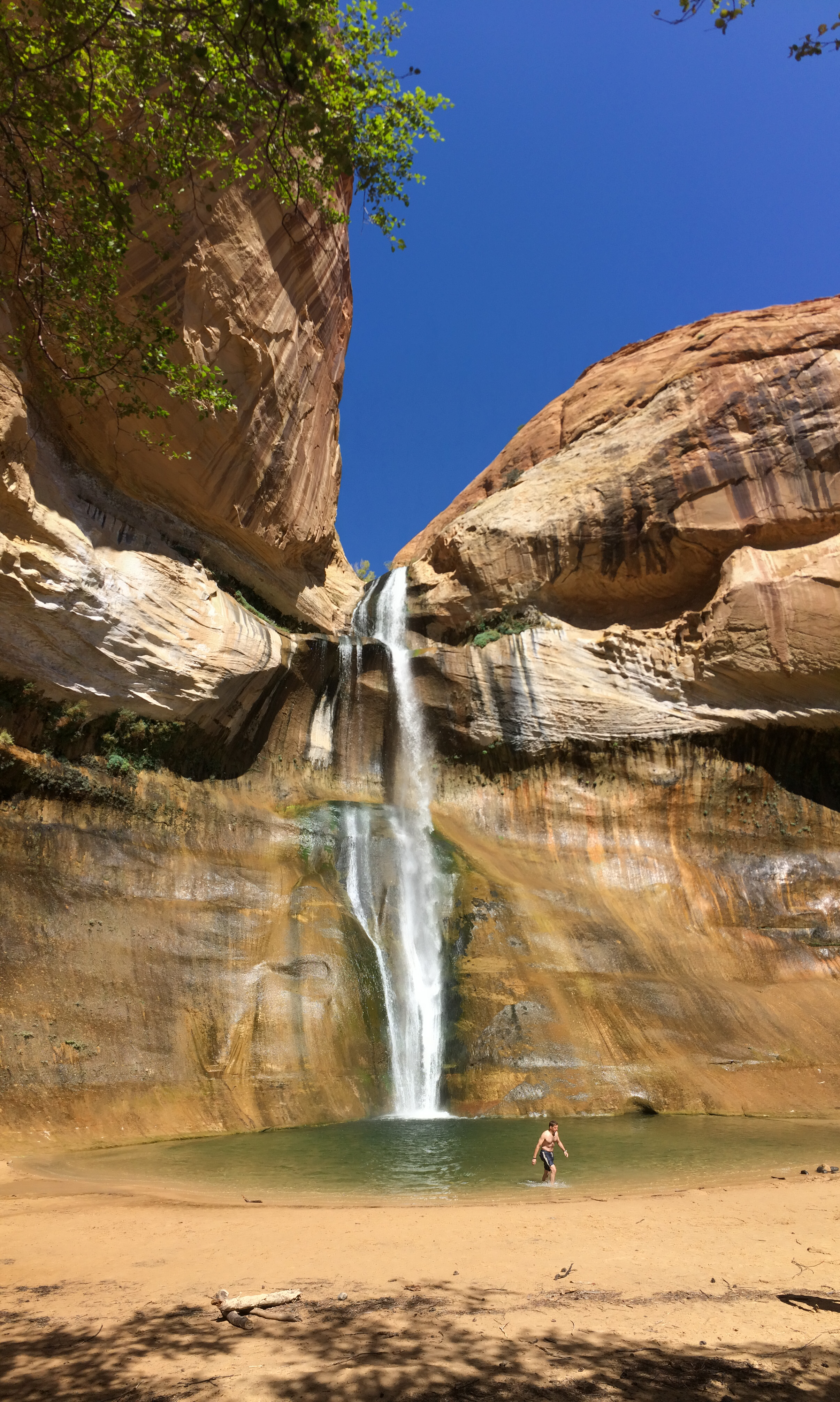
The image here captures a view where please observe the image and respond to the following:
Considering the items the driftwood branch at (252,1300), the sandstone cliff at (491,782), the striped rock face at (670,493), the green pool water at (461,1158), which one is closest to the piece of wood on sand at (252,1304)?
the driftwood branch at (252,1300)

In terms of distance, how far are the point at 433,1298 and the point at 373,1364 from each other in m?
1.35

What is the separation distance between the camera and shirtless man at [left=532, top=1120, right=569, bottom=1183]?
869 cm

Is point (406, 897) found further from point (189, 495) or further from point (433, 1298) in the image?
point (433, 1298)

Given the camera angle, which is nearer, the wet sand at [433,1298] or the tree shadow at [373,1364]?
the tree shadow at [373,1364]

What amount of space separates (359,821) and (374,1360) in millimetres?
15172

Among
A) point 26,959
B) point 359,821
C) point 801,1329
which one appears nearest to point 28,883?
point 26,959

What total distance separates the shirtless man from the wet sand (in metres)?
0.91

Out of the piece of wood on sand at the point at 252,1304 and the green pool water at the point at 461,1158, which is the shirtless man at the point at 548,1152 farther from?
the piece of wood on sand at the point at 252,1304

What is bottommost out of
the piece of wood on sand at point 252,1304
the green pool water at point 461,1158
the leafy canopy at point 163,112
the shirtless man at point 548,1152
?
the green pool water at point 461,1158

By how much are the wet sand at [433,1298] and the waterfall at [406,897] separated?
6.64 meters

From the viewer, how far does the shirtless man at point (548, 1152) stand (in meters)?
8.69

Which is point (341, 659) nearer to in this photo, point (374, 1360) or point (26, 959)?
point (26, 959)

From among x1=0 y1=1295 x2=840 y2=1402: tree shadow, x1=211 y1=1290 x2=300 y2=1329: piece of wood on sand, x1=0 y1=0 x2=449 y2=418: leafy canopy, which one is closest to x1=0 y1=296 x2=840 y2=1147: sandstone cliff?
x1=0 y1=0 x2=449 y2=418: leafy canopy

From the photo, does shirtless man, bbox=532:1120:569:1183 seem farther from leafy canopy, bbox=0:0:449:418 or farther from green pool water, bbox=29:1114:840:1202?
leafy canopy, bbox=0:0:449:418
